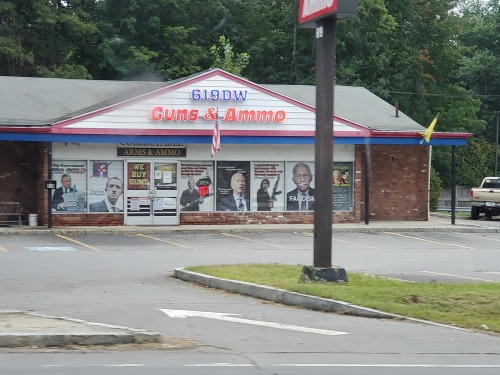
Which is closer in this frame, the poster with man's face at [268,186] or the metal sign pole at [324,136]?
the metal sign pole at [324,136]

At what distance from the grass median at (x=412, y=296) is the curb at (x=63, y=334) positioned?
4.18 meters

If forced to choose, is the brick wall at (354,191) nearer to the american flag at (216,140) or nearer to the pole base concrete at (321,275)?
the american flag at (216,140)

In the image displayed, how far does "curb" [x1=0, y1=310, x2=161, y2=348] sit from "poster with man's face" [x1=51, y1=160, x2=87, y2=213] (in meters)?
19.8

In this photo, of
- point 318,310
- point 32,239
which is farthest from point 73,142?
point 318,310

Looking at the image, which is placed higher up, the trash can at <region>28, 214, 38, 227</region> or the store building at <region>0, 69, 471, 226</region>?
the store building at <region>0, 69, 471, 226</region>

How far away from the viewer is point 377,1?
5138 centimetres

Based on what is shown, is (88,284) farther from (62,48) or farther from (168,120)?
(62,48)

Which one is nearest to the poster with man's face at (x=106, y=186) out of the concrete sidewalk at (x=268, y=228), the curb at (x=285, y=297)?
the concrete sidewalk at (x=268, y=228)

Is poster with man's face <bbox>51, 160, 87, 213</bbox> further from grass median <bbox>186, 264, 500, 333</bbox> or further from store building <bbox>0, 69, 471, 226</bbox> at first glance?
grass median <bbox>186, 264, 500, 333</bbox>

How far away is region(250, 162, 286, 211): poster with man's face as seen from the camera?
33562mm

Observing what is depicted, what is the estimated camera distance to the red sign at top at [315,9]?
609 inches

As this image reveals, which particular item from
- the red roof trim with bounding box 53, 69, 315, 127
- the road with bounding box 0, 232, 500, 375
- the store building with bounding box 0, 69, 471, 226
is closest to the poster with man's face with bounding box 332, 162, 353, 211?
the store building with bounding box 0, 69, 471, 226

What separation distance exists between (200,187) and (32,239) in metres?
7.52

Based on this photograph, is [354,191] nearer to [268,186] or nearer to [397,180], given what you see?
[397,180]
